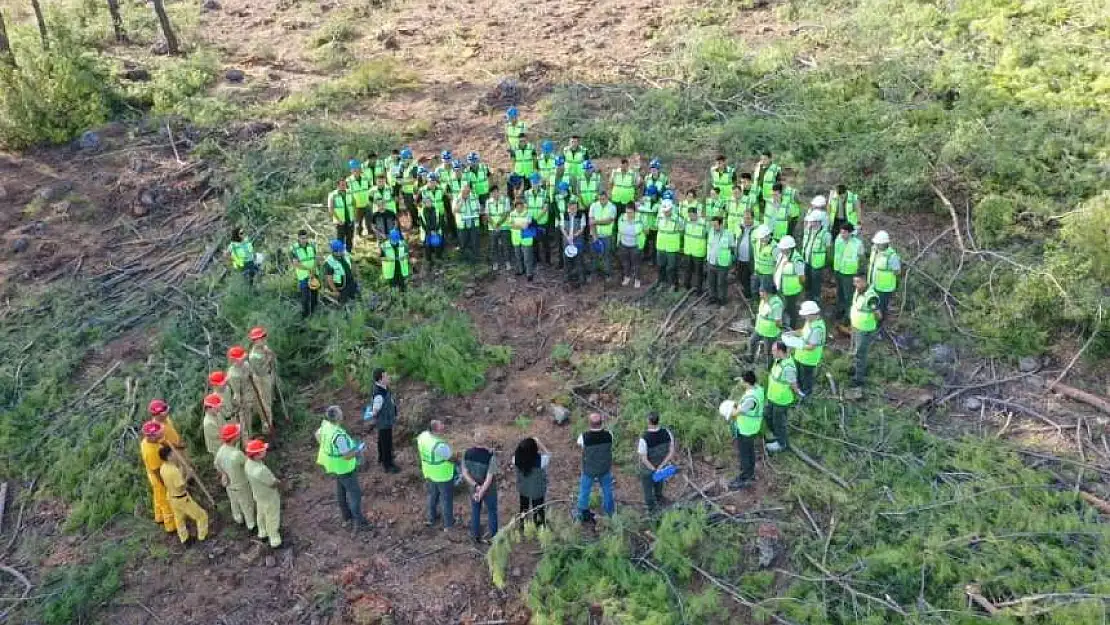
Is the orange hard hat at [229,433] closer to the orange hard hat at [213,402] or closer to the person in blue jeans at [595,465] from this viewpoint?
the orange hard hat at [213,402]

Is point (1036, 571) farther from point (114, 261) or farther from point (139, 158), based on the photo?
point (139, 158)

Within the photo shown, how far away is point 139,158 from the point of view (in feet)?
61.9

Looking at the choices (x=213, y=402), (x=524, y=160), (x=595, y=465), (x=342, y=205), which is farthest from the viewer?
(x=524, y=160)

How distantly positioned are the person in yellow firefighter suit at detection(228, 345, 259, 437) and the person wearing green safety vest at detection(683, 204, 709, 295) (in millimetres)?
6506

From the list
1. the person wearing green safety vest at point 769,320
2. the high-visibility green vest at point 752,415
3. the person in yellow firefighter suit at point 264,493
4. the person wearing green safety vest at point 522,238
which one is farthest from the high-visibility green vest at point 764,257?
the person in yellow firefighter suit at point 264,493

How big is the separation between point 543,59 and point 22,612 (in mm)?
16452

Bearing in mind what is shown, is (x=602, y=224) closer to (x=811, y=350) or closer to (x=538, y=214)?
(x=538, y=214)

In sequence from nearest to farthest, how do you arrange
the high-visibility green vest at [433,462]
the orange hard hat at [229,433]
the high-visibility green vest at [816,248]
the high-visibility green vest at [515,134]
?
the high-visibility green vest at [433,462]
the orange hard hat at [229,433]
the high-visibility green vest at [816,248]
the high-visibility green vest at [515,134]

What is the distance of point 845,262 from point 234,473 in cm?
849

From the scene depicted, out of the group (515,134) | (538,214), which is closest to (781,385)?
(538,214)

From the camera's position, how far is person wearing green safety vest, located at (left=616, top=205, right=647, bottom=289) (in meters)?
13.7

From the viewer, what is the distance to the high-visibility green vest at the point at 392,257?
13.8 m

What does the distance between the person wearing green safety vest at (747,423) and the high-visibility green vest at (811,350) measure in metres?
1.09

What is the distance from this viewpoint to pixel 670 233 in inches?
529
